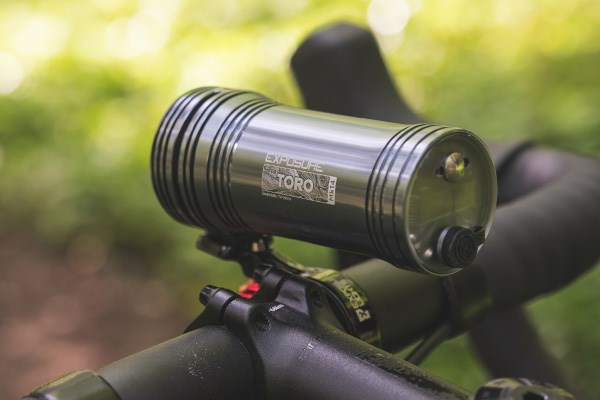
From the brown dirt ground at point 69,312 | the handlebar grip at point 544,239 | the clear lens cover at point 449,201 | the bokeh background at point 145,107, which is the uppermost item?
the clear lens cover at point 449,201

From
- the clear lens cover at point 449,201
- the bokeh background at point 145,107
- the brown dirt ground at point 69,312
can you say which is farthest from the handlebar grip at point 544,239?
the brown dirt ground at point 69,312

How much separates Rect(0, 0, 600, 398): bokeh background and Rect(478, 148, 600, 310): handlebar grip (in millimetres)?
1481

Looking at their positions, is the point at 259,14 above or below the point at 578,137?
above

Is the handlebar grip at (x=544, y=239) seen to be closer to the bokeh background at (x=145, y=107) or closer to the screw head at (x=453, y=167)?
the screw head at (x=453, y=167)

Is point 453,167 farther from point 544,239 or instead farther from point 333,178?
point 544,239

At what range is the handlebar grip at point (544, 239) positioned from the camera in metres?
0.67

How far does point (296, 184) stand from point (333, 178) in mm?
27

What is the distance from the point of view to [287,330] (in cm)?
51

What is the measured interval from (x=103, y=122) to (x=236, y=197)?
292 cm

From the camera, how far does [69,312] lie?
296 cm

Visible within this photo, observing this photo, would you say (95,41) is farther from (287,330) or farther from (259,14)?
(287,330)

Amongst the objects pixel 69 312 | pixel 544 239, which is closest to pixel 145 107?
pixel 69 312

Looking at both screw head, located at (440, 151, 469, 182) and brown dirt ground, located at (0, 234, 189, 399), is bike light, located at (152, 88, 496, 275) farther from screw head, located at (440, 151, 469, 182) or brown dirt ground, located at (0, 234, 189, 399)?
brown dirt ground, located at (0, 234, 189, 399)

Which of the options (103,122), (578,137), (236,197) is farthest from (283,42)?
(236,197)
